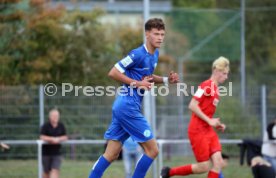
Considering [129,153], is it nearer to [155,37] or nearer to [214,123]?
[214,123]

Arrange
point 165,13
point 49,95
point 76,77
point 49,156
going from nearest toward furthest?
point 49,156
point 49,95
point 76,77
point 165,13

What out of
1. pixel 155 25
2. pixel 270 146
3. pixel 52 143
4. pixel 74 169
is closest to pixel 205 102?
pixel 155 25

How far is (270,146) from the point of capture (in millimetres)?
14555

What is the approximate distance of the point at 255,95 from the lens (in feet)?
57.6

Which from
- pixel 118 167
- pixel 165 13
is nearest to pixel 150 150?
pixel 118 167

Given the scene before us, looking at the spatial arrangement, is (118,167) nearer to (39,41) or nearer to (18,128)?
(18,128)

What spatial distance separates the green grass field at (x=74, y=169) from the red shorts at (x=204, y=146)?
4436mm

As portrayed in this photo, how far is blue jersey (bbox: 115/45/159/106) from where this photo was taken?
9.66 m

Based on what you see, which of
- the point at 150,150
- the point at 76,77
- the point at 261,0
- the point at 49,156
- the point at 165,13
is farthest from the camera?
the point at 261,0

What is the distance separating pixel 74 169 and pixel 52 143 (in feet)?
3.42

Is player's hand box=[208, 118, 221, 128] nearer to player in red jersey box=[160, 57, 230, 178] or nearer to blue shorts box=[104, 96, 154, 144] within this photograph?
player in red jersey box=[160, 57, 230, 178]

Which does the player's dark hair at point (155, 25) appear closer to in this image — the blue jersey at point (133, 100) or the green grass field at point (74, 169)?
the blue jersey at point (133, 100)

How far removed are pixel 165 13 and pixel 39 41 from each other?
36.3 ft

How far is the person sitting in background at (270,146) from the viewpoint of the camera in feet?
47.3
